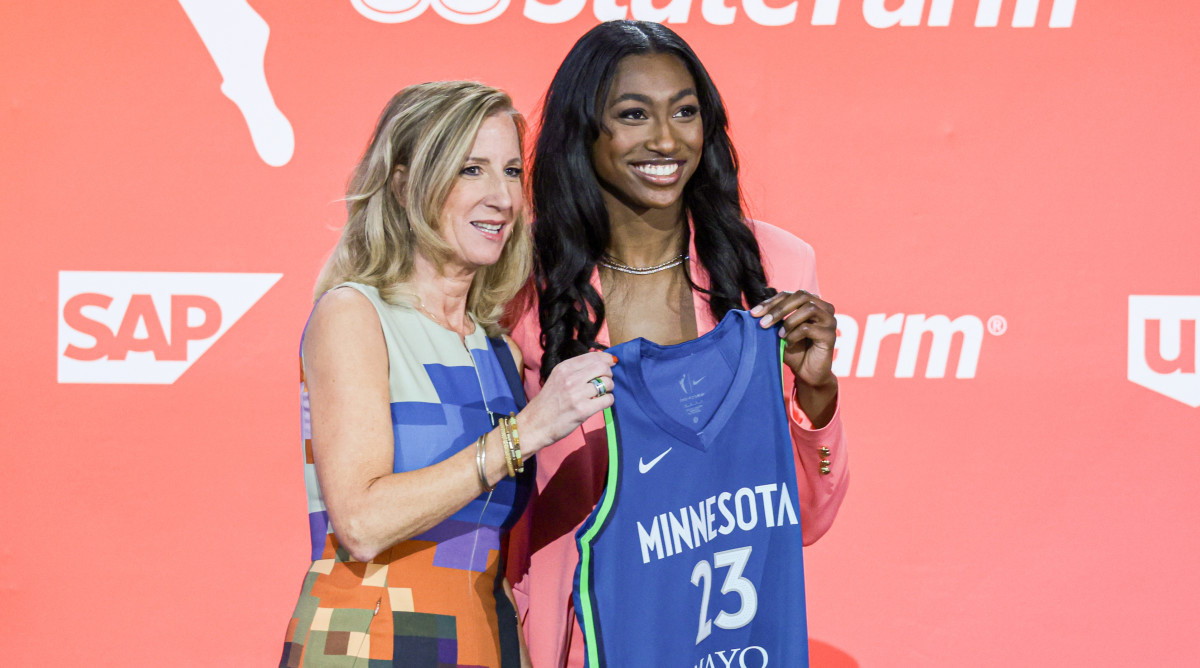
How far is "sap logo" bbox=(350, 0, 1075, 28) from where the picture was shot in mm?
2535

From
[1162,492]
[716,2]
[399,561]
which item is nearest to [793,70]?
[716,2]

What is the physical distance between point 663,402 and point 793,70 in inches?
57.7

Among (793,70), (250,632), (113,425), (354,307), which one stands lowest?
(250,632)

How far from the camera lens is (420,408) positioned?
1.37m

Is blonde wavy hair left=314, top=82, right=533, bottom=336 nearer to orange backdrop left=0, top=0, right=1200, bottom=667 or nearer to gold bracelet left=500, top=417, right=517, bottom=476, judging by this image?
gold bracelet left=500, top=417, right=517, bottom=476

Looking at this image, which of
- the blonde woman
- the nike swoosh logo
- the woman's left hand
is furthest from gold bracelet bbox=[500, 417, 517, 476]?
the woman's left hand

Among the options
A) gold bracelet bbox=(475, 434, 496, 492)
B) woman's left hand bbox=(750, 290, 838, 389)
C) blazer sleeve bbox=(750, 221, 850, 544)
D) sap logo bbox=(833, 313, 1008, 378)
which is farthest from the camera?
sap logo bbox=(833, 313, 1008, 378)

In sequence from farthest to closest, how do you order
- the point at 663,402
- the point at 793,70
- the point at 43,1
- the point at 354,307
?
the point at 793,70 < the point at 43,1 < the point at 663,402 < the point at 354,307

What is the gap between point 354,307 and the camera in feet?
4.45

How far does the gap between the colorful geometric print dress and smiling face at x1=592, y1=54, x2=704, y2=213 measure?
0.44 m

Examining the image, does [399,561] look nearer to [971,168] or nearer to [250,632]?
[250,632]

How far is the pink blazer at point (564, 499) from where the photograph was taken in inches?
62.2

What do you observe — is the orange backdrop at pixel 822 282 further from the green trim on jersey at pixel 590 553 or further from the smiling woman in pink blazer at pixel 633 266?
the green trim on jersey at pixel 590 553

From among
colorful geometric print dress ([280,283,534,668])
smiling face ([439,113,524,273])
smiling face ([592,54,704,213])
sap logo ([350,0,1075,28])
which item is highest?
sap logo ([350,0,1075,28])
